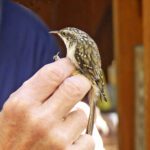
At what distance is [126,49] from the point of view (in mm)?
1143

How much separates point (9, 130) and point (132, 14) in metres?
0.81

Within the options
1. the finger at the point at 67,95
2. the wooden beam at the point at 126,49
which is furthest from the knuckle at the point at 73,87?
the wooden beam at the point at 126,49

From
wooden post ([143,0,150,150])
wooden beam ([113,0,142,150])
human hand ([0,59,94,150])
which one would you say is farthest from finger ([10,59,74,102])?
wooden beam ([113,0,142,150])

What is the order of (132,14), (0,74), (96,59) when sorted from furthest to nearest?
(132,14)
(0,74)
(96,59)

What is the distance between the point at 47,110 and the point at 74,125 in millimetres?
27

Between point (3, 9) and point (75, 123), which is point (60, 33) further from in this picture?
point (3, 9)

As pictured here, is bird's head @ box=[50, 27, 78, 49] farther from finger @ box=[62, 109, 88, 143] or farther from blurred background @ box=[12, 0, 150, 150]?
blurred background @ box=[12, 0, 150, 150]

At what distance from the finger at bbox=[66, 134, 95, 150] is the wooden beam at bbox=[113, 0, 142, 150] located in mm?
768

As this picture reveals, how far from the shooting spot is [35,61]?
2.04ft

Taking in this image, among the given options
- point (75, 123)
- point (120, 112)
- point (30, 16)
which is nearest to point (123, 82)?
point (120, 112)

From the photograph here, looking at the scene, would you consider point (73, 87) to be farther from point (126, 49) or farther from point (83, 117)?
point (126, 49)

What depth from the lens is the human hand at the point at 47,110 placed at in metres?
0.35

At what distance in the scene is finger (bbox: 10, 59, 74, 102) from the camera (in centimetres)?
35

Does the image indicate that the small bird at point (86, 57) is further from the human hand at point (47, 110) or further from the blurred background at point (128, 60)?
the blurred background at point (128, 60)
